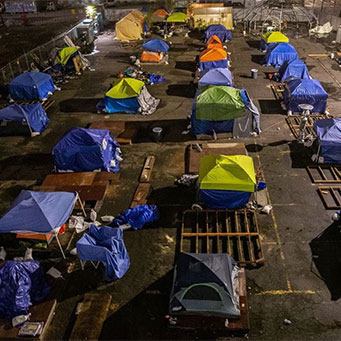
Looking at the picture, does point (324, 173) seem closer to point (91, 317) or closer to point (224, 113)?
point (224, 113)

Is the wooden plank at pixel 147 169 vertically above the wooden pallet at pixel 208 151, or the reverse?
the wooden pallet at pixel 208 151

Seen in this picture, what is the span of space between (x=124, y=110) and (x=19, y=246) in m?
14.6

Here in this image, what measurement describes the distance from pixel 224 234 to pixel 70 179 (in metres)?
9.76

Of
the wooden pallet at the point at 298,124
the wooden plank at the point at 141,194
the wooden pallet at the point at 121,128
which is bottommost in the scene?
the wooden plank at the point at 141,194

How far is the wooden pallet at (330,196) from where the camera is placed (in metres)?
16.8

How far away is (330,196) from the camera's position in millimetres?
17500

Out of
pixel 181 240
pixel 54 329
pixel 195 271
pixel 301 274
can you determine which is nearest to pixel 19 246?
pixel 54 329

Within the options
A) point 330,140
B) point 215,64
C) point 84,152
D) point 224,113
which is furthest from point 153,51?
point 330,140

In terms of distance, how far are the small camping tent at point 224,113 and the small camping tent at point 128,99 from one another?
572 centimetres

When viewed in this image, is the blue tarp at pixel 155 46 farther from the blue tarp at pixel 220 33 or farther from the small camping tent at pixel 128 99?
the small camping tent at pixel 128 99

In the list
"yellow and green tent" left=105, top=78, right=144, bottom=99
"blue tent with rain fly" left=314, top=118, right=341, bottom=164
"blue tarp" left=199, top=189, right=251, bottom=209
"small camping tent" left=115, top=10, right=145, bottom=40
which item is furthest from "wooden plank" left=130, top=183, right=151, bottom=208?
"small camping tent" left=115, top=10, right=145, bottom=40

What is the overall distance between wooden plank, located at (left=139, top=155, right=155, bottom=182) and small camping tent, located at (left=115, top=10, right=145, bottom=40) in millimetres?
30249

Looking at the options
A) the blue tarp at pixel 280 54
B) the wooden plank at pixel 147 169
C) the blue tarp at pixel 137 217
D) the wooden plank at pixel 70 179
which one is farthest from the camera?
the blue tarp at pixel 280 54

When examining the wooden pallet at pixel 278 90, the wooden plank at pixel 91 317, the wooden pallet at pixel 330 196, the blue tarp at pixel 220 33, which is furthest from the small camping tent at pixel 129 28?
the wooden plank at pixel 91 317
